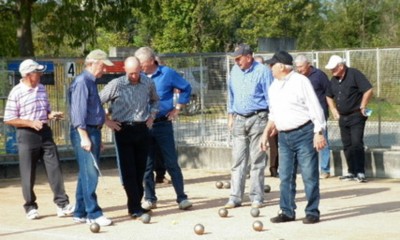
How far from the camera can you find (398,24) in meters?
52.5

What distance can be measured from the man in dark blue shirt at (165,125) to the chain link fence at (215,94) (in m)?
5.25

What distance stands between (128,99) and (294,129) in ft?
→ 6.67

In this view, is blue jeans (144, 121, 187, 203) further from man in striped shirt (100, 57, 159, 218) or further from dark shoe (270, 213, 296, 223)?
dark shoe (270, 213, 296, 223)

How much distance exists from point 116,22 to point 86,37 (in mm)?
787

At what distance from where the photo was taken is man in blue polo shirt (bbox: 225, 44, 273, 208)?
12.5 metres

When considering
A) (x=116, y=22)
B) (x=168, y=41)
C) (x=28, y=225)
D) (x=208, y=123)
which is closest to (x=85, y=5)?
(x=116, y=22)

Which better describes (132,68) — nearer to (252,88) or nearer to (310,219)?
(252,88)

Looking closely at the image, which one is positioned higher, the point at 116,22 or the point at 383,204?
the point at 116,22

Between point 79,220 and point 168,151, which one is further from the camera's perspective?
point 168,151

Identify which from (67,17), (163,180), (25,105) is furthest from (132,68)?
(67,17)

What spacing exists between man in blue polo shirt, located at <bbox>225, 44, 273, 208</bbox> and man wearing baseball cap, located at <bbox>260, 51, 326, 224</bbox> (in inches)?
37.2

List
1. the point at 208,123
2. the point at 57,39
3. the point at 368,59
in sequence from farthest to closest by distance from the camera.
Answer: the point at 57,39, the point at 208,123, the point at 368,59

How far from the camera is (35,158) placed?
12.4m

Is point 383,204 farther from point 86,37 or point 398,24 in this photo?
point 398,24
